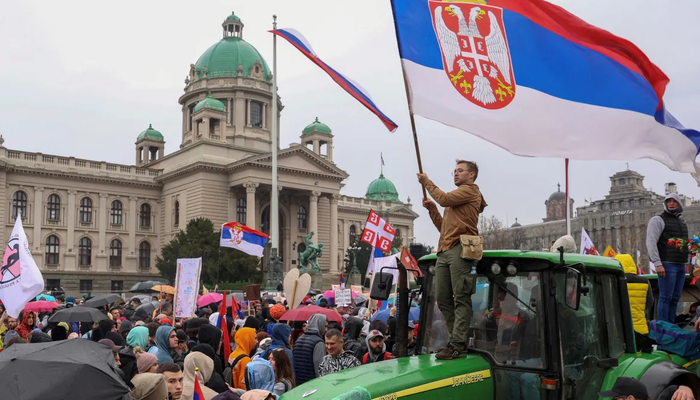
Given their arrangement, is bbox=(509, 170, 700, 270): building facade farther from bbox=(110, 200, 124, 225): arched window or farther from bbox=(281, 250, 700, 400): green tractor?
bbox=(281, 250, 700, 400): green tractor

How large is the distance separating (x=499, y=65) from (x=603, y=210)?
339ft

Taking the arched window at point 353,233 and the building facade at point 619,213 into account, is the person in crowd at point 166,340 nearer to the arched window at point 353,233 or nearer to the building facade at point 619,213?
the arched window at point 353,233

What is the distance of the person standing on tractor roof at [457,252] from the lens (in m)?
4.96

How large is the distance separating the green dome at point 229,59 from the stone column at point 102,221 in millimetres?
18369

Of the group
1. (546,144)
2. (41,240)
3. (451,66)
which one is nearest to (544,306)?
(546,144)

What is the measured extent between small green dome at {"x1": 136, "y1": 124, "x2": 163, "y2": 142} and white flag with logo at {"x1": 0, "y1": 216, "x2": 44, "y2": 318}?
63053 millimetres

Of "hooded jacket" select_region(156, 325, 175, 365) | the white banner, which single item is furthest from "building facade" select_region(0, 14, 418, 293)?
"hooded jacket" select_region(156, 325, 175, 365)

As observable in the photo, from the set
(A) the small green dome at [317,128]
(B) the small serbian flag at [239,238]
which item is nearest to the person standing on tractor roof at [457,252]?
(B) the small serbian flag at [239,238]

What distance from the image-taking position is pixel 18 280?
10.6 m

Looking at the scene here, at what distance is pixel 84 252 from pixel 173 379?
58.7 metres

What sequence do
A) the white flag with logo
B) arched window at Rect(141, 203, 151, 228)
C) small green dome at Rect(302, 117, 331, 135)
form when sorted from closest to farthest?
the white flag with logo < arched window at Rect(141, 203, 151, 228) < small green dome at Rect(302, 117, 331, 135)

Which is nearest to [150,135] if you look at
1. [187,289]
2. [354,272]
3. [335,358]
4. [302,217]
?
[302,217]

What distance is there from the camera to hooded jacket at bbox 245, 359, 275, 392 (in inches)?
245

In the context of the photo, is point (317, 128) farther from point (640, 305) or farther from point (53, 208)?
point (640, 305)
